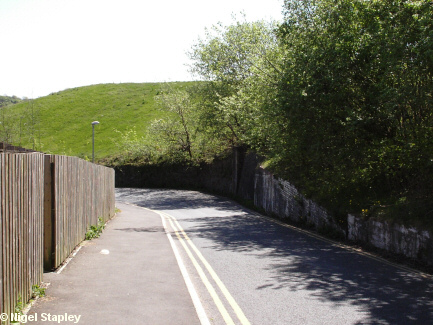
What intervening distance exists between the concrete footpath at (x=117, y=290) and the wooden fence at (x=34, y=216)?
1.34 ft

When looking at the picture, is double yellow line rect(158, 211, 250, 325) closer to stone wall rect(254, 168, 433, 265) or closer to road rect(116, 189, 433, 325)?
road rect(116, 189, 433, 325)

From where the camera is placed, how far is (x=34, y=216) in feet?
22.5

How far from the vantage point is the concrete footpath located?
19.9ft

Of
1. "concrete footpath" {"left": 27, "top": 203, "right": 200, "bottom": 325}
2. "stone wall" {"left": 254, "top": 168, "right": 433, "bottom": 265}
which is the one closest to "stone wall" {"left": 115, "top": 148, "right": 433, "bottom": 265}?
"stone wall" {"left": 254, "top": 168, "right": 433, "bottom": 265}

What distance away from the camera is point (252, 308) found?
21.5 feet

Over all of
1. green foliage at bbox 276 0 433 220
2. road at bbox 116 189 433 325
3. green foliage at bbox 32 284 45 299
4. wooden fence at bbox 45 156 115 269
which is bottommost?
road at bbox 116 189 433 325

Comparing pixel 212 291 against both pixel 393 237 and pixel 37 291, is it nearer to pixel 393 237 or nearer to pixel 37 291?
pixel 37 291

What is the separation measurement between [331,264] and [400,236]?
2.47 meters

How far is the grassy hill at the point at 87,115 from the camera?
5841 cm

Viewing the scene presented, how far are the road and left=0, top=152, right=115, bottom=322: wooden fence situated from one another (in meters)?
2.47

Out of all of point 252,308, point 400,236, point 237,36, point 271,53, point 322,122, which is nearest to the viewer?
point 252,308

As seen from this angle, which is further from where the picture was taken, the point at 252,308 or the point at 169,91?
the point at 169,91

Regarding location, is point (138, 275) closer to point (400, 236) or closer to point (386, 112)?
point (400, 236)

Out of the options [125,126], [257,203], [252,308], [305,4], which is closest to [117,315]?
[252,308]
